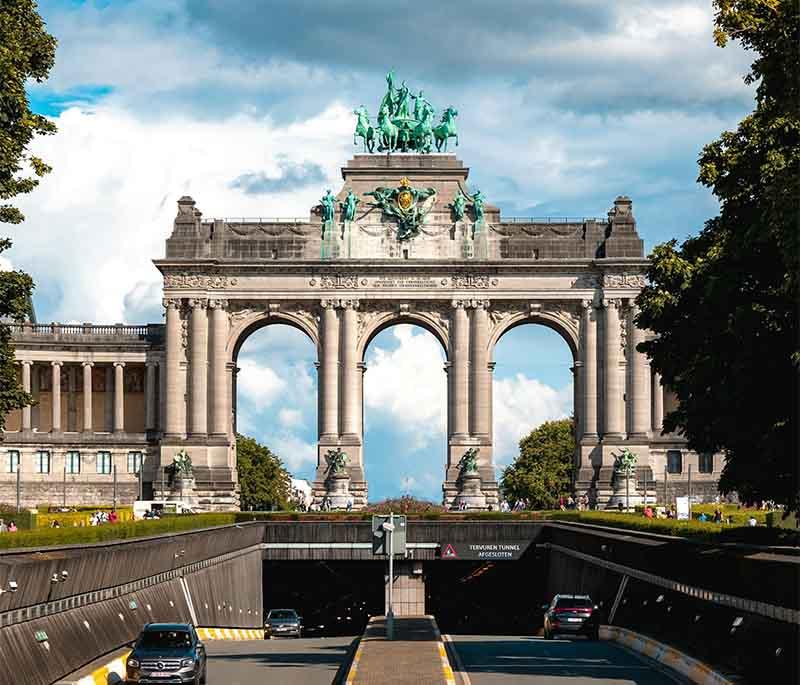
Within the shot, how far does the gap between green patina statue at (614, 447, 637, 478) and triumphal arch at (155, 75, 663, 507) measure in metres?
1.54

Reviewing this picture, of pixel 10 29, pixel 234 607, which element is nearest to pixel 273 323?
pixel 234 607

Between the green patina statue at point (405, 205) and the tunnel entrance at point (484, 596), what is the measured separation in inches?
1212

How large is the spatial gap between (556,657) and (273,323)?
8805cm

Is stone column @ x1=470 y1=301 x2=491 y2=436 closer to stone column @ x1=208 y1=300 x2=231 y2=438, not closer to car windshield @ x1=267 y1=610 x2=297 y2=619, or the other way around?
stone column @ x1=208 y1=300 x2=231 y2=438

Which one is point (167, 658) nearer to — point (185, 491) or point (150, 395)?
point (185, 491)

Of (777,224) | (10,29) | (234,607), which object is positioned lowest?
(234,607)

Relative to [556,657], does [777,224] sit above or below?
above

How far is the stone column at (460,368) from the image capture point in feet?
438

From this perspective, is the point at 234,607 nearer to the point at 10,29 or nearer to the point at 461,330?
the point at 10,29

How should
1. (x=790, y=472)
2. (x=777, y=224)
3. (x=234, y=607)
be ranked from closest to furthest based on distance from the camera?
1. (x=777, y=224)
2. (x=790, y=472)
3. (x=234, y=607)

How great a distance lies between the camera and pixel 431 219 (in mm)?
134125

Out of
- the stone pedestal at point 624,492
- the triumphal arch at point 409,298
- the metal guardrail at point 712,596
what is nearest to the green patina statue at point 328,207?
the triumphal arch at point 409,298

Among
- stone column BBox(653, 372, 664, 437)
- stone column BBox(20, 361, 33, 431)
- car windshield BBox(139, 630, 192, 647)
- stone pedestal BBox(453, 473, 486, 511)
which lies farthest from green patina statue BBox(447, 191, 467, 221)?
car windshield BBox(139, 630, 192, 647)

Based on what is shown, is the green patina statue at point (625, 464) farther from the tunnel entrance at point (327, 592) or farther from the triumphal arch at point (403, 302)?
the tunnel entrance at point (327, 592)
